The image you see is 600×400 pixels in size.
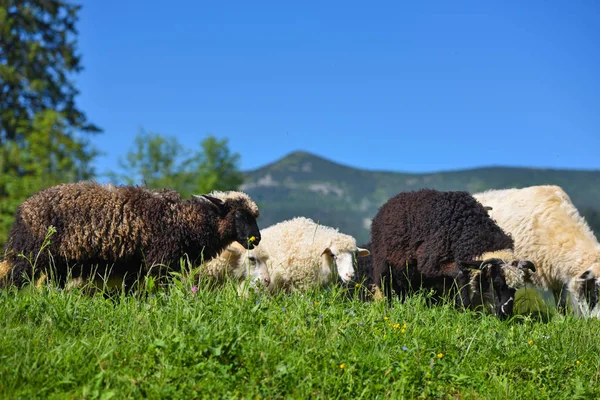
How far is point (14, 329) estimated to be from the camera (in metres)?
4.66

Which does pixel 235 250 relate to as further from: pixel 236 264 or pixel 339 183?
pixel 339 183

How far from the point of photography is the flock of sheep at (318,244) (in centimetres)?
717

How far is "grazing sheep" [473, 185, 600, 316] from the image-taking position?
9.65 meters

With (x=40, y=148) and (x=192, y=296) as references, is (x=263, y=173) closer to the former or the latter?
(x=40, y=148)

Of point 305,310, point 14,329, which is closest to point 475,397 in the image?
point 305,310

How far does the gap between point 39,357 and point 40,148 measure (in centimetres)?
2230

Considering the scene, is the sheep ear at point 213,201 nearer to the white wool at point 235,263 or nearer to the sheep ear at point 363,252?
the white wool at point 235,263

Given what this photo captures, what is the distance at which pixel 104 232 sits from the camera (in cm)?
725

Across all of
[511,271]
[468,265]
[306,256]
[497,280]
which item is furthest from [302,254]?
[511,271]

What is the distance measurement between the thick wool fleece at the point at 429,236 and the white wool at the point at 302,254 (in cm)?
75

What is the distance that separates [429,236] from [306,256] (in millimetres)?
2162

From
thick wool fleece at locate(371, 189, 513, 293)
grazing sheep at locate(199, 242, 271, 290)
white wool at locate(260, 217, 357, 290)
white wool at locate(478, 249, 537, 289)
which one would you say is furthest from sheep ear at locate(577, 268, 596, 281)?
grazing sheep at locate(199, 242, 271, 290)

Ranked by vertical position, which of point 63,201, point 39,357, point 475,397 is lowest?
point 475,397

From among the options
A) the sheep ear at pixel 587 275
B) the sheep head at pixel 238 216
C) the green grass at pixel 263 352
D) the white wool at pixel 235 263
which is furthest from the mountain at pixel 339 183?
the green grass at pixel 263 352
